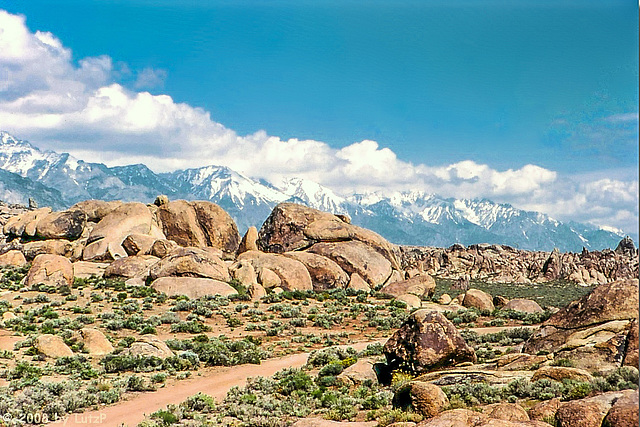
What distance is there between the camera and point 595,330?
19.1 meters

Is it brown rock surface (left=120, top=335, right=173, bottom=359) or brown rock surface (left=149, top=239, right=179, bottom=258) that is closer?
brown rock surface (left=120, top=335, right=173, bottom=359)

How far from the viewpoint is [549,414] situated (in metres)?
12.2

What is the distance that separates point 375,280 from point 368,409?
3796cm

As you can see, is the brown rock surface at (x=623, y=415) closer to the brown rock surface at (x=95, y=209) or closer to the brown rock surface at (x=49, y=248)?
the brown rock surface at (x=49, y=248)

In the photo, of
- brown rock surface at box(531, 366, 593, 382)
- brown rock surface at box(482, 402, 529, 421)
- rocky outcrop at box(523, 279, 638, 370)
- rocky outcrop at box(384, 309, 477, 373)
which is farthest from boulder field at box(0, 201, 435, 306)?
brown rock surface at box(482, 402, 529, 421)

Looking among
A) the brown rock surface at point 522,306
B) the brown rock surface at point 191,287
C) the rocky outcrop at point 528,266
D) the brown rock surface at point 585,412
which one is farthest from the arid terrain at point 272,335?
the rocky outcrop at point 528,266

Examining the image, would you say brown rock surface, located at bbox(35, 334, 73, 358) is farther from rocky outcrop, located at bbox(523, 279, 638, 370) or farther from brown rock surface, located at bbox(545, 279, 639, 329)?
brown rock surface, located at bbox(545, 279, 639, 329)

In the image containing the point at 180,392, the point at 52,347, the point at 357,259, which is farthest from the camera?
the point at 357,259

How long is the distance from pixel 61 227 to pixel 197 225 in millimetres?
16074

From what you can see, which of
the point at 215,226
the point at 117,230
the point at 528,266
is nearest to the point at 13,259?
the point at 117,230

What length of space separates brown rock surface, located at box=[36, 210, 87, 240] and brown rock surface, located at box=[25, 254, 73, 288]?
1690 cm

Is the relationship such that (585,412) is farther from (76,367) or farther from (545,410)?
(76,367)

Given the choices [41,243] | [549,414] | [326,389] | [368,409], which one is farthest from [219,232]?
[549,414]

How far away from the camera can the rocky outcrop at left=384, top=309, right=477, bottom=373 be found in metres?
21.2
